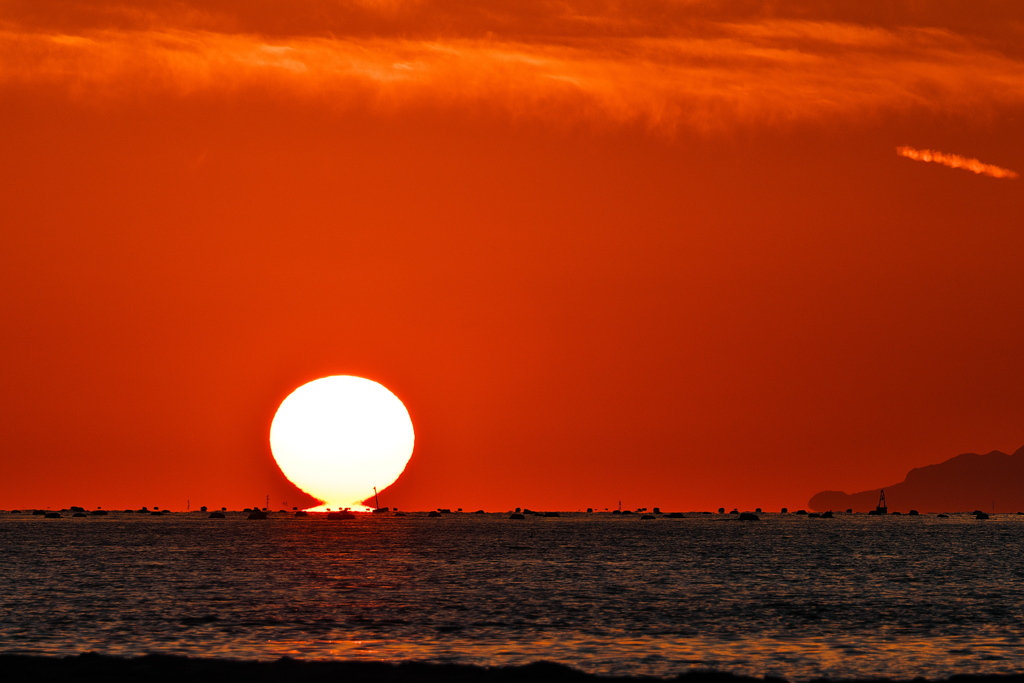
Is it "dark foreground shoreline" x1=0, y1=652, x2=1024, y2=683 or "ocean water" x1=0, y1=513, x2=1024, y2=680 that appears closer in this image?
"dark foreground shoreline" x1=0, y1=652, x2=1024, y2=683

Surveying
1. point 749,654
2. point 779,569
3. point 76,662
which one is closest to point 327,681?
point 76,662

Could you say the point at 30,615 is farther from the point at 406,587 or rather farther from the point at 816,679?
the point at 816,679

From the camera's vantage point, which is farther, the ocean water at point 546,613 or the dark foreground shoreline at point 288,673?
Answer: the ocean water at point 546,613

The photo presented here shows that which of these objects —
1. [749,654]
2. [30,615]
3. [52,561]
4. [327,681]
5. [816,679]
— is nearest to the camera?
[327,681]

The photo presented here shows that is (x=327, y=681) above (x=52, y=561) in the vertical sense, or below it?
below

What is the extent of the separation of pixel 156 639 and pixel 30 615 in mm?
17453

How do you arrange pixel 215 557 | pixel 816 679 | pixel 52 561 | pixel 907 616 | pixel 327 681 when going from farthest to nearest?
pixel 215 557 < pixel 52 561 < pixel 907 616 < pixel 816 679 < pixel 327 681

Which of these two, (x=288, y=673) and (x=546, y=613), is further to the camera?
(x=546, y=613)

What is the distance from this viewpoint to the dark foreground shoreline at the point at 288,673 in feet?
139

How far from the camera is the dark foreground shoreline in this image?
42.4 m

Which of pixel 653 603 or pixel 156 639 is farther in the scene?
pixel 653 603

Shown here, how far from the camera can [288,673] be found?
1721 inches

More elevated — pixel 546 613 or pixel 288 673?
pixel 546 613

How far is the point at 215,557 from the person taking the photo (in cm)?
16225
